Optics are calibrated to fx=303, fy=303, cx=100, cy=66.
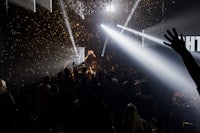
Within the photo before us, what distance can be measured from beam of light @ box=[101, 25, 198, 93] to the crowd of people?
468cm

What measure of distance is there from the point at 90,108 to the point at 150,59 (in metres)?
13.9

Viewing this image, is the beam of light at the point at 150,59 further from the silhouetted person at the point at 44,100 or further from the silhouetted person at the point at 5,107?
the silhouetted person at the point at 5,107

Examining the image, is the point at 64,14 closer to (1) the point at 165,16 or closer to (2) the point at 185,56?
(1) the point at 165,16

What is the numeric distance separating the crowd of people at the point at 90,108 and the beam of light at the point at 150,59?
4.68 metres

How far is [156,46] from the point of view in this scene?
16.7 m

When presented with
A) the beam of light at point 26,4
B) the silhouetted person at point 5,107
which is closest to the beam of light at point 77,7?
the beam of light at point 26,4

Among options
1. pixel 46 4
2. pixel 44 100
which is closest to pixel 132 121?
pixel 44 100

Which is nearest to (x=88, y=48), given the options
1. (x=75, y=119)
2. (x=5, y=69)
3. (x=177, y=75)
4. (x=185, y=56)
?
(x=177, y=75)

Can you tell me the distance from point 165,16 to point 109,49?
172 inches

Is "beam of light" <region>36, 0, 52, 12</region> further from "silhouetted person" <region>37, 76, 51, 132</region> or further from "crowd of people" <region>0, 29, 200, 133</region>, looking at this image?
"silhouetted person" <region>37, 76, 51, 132</region>

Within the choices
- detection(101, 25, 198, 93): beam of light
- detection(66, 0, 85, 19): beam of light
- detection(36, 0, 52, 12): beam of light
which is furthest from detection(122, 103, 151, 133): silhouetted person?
detection(66, 0, 85, 19): beam of light

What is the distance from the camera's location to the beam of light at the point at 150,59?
12641mm

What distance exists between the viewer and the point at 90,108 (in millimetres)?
3723

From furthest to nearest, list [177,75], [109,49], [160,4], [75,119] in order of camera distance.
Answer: [109,49] < [160,4] < [177,75] < [75,119]
